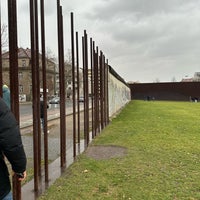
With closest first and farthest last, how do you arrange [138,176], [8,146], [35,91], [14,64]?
[8,146]
[14,64]
[35,91]
[138,176]

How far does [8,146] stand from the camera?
2.50m

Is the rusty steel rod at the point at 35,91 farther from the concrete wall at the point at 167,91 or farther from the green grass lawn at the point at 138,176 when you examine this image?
the concrete wall at the point at 167,91

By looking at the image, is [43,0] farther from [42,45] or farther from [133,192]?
[133,192]

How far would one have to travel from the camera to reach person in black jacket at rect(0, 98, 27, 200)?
2.47 m

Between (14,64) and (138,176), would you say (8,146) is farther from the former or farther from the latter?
(138,176)

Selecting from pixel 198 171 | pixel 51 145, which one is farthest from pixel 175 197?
pixel 51 145

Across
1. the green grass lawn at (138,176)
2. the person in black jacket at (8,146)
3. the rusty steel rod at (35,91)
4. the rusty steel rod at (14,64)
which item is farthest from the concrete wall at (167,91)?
the person in black jacket at (8,146)

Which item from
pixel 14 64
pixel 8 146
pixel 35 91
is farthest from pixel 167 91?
pixel 8 146

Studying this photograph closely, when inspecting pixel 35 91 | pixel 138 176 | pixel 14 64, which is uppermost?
pixel 14 64

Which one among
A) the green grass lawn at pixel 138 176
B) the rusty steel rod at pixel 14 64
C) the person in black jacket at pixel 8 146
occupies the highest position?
the rusty steel rod at pixel 14 64

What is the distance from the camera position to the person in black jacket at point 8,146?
8.12 ft

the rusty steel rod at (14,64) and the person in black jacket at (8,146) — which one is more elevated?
the rusty steel rod at (14,64)

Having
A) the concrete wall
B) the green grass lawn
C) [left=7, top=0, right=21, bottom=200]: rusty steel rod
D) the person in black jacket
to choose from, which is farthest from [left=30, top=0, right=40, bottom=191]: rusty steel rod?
the concrete wall

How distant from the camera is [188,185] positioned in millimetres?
5078
